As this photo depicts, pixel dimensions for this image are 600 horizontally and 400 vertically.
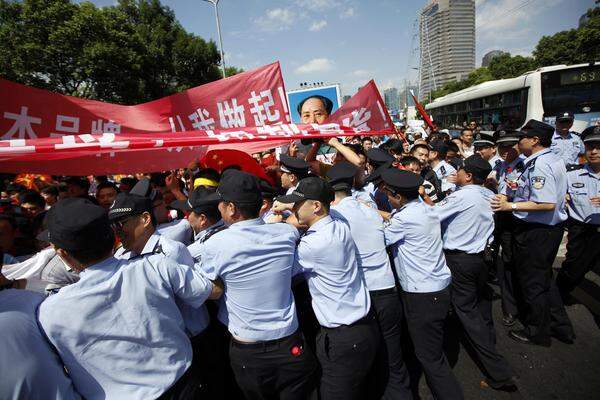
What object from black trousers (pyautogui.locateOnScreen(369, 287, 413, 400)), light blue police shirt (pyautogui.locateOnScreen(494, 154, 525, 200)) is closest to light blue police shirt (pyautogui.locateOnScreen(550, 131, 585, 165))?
light blue police shirt (pyautogui.locateOnScreen(494, 154, 525, 200))

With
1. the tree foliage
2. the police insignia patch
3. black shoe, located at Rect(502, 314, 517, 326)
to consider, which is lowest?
black shoe, located at Rect(502, 314, 517, 326)

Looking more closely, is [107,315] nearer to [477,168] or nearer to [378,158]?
[477,168]

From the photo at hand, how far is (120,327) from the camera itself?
59.8 inches

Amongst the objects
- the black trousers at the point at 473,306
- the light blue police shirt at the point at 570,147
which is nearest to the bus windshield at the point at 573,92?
the light blue police shirt at the point at 570,147

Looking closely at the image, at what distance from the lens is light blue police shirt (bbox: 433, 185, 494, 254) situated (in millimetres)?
3059

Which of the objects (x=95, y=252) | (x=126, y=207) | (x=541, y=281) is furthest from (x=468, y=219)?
(x=95, y=252)

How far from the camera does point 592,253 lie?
3.70m

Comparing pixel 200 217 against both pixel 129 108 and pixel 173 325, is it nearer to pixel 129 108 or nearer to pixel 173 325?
pixel 173 325

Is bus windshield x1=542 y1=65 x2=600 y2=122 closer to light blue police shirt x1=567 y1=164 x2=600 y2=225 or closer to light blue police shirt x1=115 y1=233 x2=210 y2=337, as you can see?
light blue police shirt x1=567 y1=164 x2=600 y2=225

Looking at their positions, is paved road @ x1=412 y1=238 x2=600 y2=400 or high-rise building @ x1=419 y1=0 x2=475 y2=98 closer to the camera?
paved road @ x1=412 y1=238 x2=600 y2=400

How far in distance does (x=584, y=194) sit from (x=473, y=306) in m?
2.10

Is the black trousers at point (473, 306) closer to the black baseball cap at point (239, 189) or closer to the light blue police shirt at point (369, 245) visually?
the light blue police shirt at point (369, 245)

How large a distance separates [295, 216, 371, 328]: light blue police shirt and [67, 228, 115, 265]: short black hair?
1127 mm

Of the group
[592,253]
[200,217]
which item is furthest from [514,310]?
[200,217]
